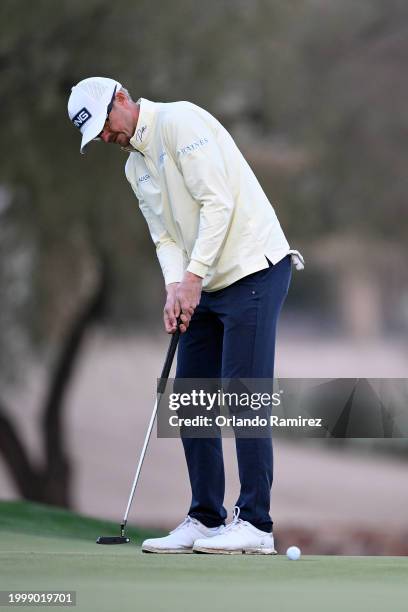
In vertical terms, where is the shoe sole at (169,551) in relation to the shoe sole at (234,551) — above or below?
above

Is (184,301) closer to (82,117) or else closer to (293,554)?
(82,117)

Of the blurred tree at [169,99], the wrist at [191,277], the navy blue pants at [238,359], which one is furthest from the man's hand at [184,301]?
the blurred tree at [169,99]

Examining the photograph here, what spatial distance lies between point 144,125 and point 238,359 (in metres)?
0.83

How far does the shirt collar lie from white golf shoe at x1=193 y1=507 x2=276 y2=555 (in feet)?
4.10

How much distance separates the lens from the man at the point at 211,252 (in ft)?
14.1

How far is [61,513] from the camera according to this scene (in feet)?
21.9

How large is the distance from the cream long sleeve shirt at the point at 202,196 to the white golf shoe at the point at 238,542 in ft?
2.60

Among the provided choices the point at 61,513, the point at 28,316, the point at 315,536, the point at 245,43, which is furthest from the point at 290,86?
the point at 61,513

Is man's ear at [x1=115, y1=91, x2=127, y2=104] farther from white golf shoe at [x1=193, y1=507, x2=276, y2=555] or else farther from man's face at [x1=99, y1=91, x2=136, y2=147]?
white golf shoe at [x1=193, y1=507, x2=276, y2=555]

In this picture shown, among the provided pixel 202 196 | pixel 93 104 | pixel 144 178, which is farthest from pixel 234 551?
pixel 93 104

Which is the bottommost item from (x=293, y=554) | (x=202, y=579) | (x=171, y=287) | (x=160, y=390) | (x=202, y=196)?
(x=202, y=579)

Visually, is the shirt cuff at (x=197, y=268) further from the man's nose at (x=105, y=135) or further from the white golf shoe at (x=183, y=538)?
the white golf shoe at (x=183, y=538)

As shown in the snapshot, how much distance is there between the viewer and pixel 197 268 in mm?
4305

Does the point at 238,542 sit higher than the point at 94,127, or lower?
lower
